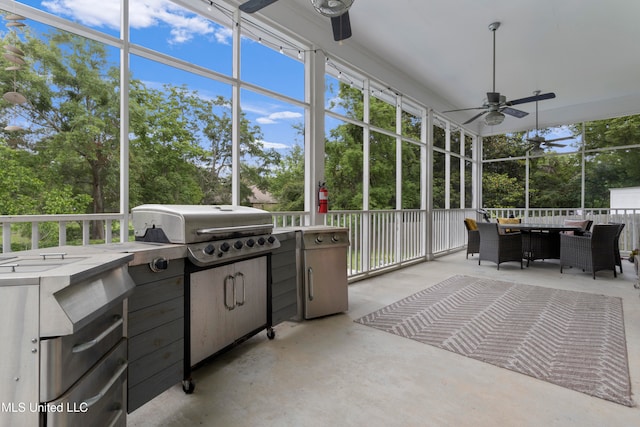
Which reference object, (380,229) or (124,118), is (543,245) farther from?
(124,118)

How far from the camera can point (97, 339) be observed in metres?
1.18

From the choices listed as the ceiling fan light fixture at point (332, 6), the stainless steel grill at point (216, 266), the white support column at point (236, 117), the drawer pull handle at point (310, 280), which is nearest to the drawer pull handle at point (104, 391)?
the stainless steel grill at point (216, 266)

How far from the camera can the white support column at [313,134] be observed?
4.16m

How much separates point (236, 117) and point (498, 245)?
5.15 m

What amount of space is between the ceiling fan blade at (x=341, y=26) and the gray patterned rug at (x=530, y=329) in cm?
274

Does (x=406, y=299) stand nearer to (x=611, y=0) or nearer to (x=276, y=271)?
(x=276, y=271)

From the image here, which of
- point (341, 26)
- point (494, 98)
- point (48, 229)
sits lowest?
point (48, 229)

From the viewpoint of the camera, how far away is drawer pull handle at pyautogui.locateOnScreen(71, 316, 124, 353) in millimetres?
1076

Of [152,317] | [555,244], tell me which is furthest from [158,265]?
[555,244]

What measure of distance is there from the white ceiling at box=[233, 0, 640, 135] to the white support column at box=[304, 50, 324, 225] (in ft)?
1.02

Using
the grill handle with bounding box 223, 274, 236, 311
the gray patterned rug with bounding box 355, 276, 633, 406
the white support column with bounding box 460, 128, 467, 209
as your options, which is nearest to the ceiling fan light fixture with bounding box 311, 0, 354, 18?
the grill handle with bounding box 223, 274, 236, 311

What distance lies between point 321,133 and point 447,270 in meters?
3.53

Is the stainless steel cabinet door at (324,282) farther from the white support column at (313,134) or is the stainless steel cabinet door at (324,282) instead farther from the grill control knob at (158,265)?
the grill control knob at (158,265)

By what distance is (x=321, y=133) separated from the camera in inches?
168
